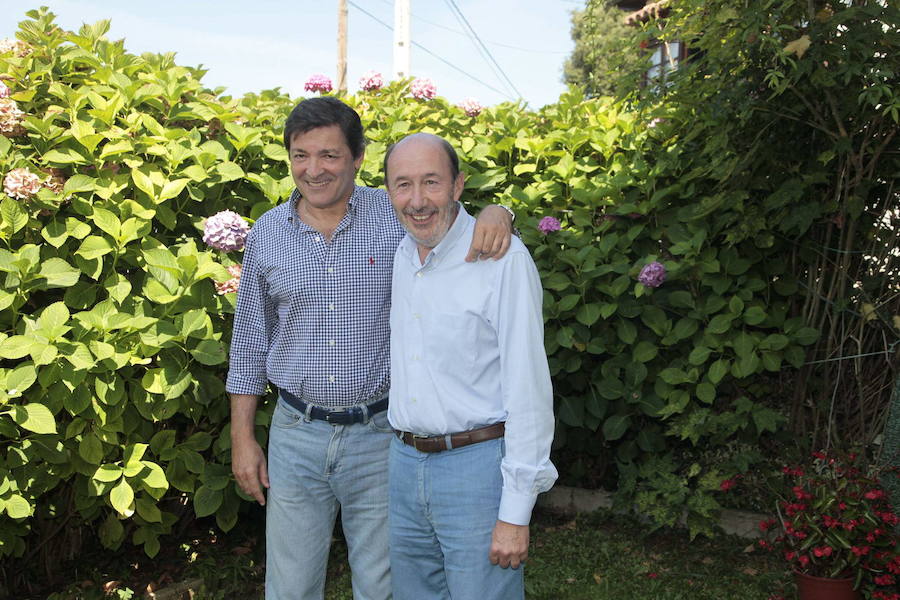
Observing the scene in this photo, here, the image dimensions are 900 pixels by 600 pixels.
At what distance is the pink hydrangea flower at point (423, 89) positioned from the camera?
5.61 meters

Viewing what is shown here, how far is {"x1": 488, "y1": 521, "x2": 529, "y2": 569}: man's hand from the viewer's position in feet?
6.79

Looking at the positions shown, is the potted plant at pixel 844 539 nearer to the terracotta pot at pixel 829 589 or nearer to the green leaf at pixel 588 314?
the terracotta pot at pixel 829 589

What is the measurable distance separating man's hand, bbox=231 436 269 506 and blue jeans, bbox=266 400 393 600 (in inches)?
3.6

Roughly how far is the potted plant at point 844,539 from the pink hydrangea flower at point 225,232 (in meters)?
2.80

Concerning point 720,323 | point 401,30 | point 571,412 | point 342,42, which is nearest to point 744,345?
point 720,323

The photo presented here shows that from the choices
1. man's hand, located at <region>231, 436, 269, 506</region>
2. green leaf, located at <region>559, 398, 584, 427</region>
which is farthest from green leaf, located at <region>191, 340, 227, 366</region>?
green leaf, located at <region>559, 398, 584, 427</region>

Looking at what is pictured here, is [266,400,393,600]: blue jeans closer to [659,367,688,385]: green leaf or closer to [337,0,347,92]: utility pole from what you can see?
[659,367,688,385]: green leaf

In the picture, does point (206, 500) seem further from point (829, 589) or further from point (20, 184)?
point (829, 589)

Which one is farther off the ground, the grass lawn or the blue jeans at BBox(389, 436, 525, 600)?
the blue jeans at BBox(389, 436, 525, 600)

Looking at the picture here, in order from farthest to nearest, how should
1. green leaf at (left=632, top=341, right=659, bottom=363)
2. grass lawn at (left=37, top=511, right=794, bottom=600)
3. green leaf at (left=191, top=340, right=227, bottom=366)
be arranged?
1. green leaf at (left=632, top=341, right=659, bottom=363)
2. grass lawn at (left=37, top=511, right=794, bottom=600)
3. green leaf at (left=191, top=340, right=227, bottom=366)

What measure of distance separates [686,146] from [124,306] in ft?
10.1

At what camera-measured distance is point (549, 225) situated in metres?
4.53

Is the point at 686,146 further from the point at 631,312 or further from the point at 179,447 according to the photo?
the point at 179,447

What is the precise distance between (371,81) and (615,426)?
2961 millimetres
